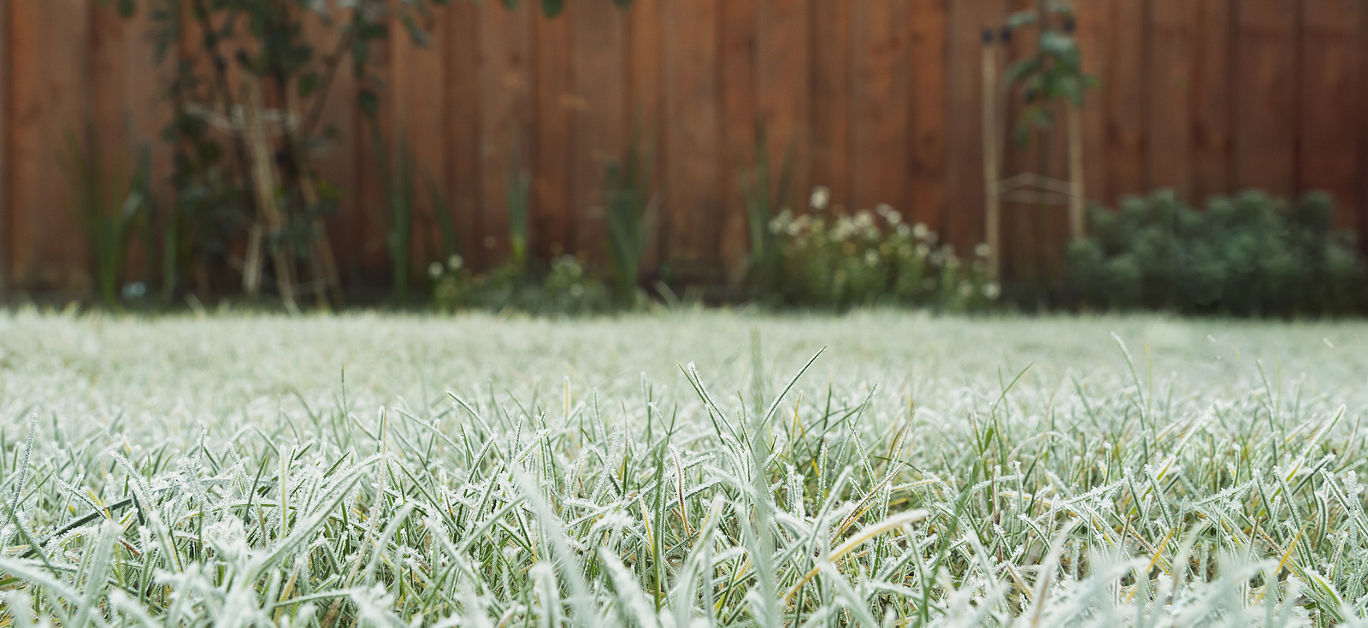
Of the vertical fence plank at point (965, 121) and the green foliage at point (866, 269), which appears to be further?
the vertical fence plank at point (965, 121)

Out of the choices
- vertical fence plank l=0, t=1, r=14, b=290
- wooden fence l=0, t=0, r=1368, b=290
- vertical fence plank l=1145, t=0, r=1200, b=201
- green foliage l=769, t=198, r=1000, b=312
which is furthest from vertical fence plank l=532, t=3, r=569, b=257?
vertical fence plank l=1145, t=0, r=1200, b=201

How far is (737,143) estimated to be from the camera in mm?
4359

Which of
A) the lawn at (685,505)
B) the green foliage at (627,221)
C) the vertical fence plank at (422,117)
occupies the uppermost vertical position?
the vertical fence plank at (422,117)

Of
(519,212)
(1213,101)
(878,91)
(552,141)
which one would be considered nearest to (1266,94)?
(1213,101)

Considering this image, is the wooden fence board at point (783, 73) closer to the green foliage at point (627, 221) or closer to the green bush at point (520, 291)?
the green foliage at point (627, 221)

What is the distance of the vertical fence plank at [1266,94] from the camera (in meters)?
4.55

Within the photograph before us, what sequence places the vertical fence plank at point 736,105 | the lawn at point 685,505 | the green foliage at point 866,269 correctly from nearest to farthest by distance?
1. the lawn at point 685,505
2. the green foliage at point 866,269
3. the vertical fence plank at point 736,105

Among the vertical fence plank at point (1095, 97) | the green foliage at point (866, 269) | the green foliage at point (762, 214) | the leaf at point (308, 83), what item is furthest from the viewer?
the vertical fence plank at point (1095, 97)

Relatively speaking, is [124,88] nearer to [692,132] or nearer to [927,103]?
[692,132]

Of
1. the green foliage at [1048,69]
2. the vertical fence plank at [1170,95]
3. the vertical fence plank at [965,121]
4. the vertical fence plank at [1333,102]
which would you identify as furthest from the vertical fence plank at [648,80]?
the vertical fence plank at [1333,102]

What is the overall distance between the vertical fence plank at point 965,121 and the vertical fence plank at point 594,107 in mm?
1530

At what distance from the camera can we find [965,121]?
14.5 ft

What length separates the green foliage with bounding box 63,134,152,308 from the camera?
3723mm

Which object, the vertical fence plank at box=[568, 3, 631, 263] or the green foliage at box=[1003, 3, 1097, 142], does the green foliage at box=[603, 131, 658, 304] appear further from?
the green foliage at box=[1003, 3, 1097, 142]
